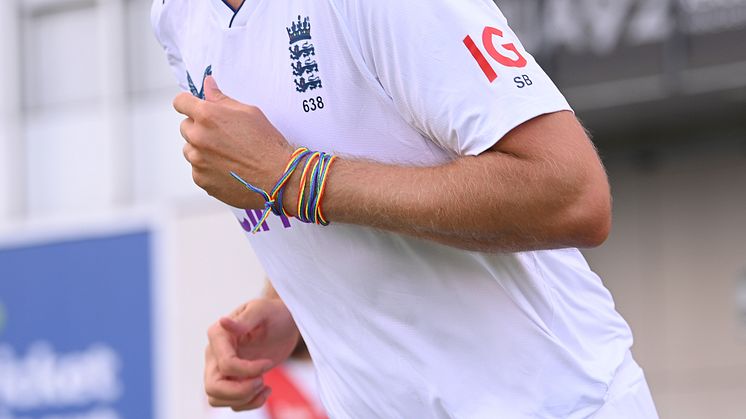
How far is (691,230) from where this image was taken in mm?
12531

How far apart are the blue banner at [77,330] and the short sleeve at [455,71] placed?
277 inches

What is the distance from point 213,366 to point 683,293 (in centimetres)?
1031

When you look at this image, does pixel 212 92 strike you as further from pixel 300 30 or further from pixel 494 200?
pixel 494 200

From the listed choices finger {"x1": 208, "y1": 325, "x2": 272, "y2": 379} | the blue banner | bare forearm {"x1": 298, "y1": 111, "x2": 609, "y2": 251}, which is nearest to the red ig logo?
bare forearm {"x1": 298, "y1": 111, "x2": 609, "y2": 251}

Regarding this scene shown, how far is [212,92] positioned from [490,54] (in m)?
Result: 0.50

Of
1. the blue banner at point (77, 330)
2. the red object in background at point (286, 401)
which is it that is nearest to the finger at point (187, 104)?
the red object in background at point (286, 401)

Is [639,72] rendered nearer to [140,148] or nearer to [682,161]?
[682,161]

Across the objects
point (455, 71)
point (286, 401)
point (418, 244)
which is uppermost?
point (455, 71)

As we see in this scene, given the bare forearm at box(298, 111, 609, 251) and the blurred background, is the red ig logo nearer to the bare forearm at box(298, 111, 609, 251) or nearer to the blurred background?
the bare forearm at box(298, 111, 609, 251)

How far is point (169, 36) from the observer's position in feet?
8.69

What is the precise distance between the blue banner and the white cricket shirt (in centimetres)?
677

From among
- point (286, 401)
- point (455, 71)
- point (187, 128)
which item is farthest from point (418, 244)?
point (286, 401)

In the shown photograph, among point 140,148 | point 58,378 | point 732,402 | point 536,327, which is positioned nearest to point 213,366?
point 536,327

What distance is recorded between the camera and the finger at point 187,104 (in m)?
2.22
